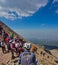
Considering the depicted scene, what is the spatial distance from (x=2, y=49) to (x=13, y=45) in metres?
2.08

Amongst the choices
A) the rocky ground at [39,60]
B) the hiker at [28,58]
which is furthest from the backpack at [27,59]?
the rocky ground at [39,60]

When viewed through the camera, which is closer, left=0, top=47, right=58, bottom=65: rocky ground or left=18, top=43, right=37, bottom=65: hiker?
left=18, top=43, right=37, bottom=65: hiker

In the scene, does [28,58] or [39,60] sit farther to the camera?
[39,60]

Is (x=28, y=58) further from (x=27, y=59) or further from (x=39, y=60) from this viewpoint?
(x=39, y=60)

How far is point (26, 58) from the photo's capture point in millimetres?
11281

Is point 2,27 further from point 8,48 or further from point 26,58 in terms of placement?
point 26,58

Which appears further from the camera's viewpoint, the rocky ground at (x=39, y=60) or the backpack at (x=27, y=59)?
the rocky ground at (x=39, y=60)

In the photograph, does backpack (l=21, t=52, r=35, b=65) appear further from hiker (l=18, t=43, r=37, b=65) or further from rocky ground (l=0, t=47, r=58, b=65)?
rocky ground (l=0, t=47, r=58, b=65)

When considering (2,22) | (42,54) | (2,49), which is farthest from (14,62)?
(2,22)

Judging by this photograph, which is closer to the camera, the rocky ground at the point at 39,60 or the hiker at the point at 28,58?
the hiker at the point at 28,58

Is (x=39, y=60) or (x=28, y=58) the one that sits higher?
(x=28, y=58)

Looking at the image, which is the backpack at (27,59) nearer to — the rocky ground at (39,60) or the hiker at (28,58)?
the hiker at (28,58)

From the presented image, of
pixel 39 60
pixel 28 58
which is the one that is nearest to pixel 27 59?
pixel 28 58

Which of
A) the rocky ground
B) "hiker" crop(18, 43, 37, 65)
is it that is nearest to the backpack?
"hiker" crop(18, 43, 37, 65)
